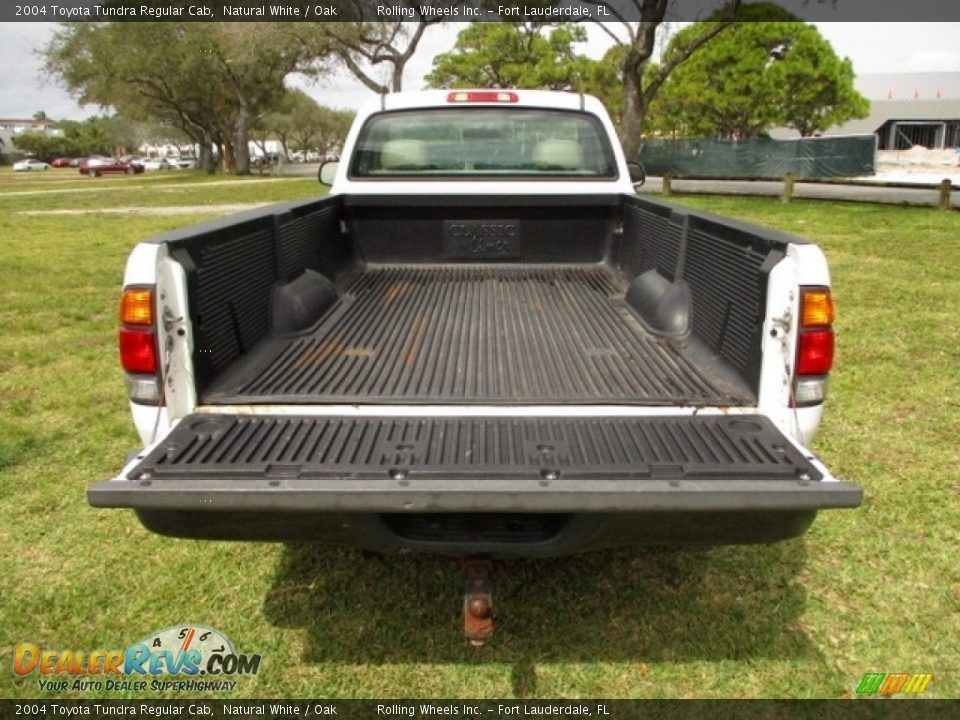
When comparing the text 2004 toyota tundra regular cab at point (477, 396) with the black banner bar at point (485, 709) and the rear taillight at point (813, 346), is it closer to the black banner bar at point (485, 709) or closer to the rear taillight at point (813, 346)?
the rear taillight at point (813, 346)

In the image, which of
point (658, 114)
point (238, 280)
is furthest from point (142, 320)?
point (658, 114)

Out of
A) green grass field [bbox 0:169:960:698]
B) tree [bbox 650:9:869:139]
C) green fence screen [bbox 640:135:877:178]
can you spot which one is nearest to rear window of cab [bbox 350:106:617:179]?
green grass field [bbox 0:169:960:698]

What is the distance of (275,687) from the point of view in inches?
96.4

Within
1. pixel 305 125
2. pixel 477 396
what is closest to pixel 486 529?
pixel 477 396

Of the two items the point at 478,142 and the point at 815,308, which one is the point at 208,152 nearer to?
the point at 478,142

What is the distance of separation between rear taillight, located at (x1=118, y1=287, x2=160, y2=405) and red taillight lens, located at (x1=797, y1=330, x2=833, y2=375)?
1911 millimetres

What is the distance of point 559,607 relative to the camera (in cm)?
285

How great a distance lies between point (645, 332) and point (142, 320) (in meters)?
2.07

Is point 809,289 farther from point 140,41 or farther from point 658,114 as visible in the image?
point 658,114

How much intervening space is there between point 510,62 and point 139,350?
42.9 m

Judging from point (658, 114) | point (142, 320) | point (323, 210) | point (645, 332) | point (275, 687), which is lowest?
point (275, 687)

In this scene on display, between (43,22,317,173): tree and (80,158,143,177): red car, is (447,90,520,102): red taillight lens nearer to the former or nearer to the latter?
(43,22,317,173): tree

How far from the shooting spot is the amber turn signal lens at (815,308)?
218 cm

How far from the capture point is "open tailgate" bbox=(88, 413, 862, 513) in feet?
6.09
